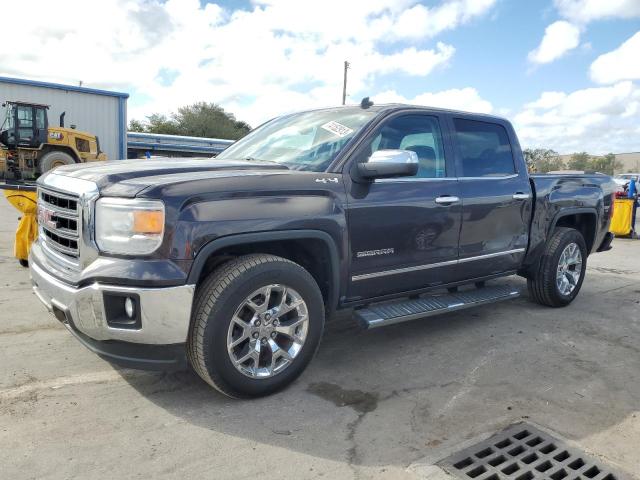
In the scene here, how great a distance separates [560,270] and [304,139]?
316cm

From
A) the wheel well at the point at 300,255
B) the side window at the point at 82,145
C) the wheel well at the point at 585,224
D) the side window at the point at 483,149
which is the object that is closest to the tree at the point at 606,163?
the side window at the point at 82,145

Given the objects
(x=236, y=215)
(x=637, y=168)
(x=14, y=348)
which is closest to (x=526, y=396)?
(x=236, y=215)

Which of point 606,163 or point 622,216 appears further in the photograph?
point 606,163

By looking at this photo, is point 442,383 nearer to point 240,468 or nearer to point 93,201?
point 240,468

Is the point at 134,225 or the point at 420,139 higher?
the point at 420,139

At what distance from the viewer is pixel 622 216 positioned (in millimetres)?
12164

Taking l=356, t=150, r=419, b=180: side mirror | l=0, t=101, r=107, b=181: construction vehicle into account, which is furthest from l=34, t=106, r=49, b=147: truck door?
l=356, t=150, r=419, b=180: side mirror

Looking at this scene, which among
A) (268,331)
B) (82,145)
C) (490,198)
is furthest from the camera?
(82,145)

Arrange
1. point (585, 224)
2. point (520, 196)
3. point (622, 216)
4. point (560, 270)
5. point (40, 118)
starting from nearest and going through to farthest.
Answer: point (520, 196) < point (560, 270) < point (585, 224) < point (622, 216) < point (40, 118)

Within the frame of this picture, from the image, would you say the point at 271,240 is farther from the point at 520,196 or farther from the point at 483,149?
the point at 520,196

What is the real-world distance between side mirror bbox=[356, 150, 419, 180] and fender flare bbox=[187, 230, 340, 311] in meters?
0.51

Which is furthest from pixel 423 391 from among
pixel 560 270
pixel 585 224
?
pixel 585 224

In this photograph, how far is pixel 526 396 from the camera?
11.2 feet

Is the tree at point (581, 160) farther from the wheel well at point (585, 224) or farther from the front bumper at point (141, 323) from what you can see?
the front bumper at point (141, 323)
